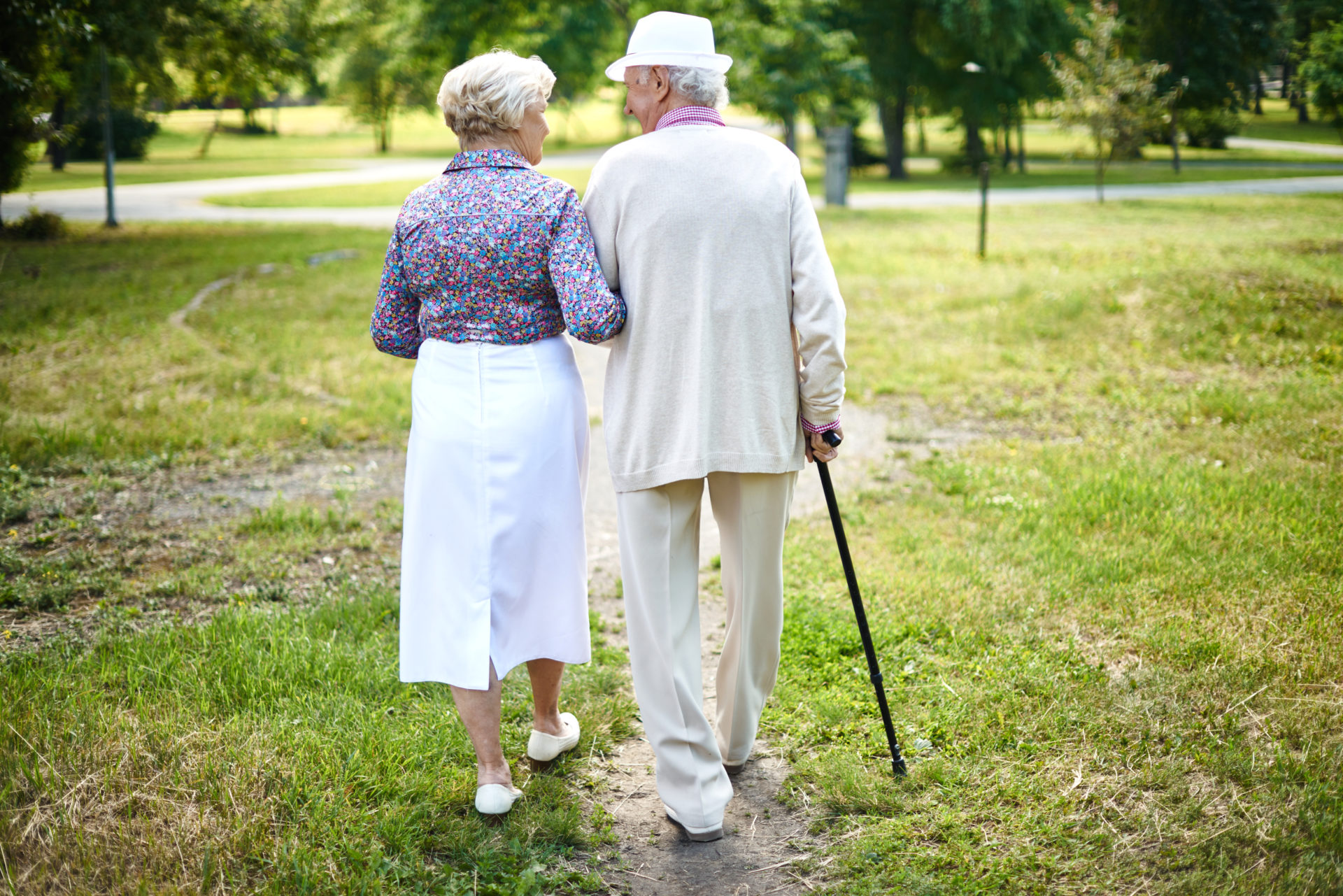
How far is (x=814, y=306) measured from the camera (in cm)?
282

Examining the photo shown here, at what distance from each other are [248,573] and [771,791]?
291 centimetres

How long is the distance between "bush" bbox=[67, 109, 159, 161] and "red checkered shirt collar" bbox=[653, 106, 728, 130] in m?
32.8

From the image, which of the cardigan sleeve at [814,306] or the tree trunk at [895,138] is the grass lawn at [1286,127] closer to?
the cardigan sleeve at [814,306]

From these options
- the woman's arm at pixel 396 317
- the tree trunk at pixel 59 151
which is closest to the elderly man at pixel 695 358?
the woman's arm at pixel 396 317

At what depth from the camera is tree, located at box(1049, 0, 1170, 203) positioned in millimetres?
19641

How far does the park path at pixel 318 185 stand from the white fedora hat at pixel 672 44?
11.0m

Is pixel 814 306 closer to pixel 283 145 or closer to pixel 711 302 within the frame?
pixel 711 302

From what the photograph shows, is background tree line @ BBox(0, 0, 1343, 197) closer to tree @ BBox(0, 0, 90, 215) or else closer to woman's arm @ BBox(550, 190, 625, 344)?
tree @ BBox(0, 0, 90, 215)

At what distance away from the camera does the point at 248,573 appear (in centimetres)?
492

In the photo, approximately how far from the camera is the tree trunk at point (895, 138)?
30562mm

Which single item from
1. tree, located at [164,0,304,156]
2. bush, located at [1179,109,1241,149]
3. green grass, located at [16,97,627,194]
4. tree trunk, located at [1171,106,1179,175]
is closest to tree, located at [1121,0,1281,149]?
bush, located at [1179,109,1241,149]

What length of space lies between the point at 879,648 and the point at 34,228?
55.1 feet

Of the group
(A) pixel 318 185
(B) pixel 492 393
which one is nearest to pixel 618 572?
(B) pixel 492 393

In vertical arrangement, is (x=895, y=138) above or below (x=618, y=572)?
above
